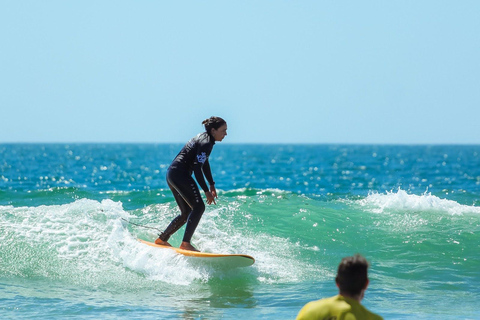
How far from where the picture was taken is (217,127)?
7961 mm

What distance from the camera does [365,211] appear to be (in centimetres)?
1362

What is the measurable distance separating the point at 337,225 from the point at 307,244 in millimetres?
1531

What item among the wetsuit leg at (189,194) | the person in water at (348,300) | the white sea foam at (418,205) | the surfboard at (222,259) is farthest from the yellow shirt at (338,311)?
the white sea foam at (418,205)

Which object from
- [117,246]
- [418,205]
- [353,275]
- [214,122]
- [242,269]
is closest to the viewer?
[353,275]

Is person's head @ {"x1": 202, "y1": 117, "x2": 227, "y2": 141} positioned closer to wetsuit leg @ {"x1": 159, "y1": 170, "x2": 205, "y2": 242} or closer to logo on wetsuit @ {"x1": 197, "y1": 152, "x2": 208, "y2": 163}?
logo on wetsuit @ {"x1": 197, "y1": 152, "x2": 208, "y2": 163}

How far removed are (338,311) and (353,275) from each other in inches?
8.4

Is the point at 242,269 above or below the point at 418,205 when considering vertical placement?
below

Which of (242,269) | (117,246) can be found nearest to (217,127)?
Answer: (242,269)

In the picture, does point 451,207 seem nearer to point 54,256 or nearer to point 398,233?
point 398,233

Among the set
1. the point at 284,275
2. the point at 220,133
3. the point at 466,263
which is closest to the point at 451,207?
the point at 466,263

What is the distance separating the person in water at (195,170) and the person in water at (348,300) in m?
4.62

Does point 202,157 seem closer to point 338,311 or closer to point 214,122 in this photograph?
point 214,122

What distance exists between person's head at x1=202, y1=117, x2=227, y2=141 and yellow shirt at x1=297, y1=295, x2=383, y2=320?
467 cm

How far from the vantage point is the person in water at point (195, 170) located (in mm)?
7996
